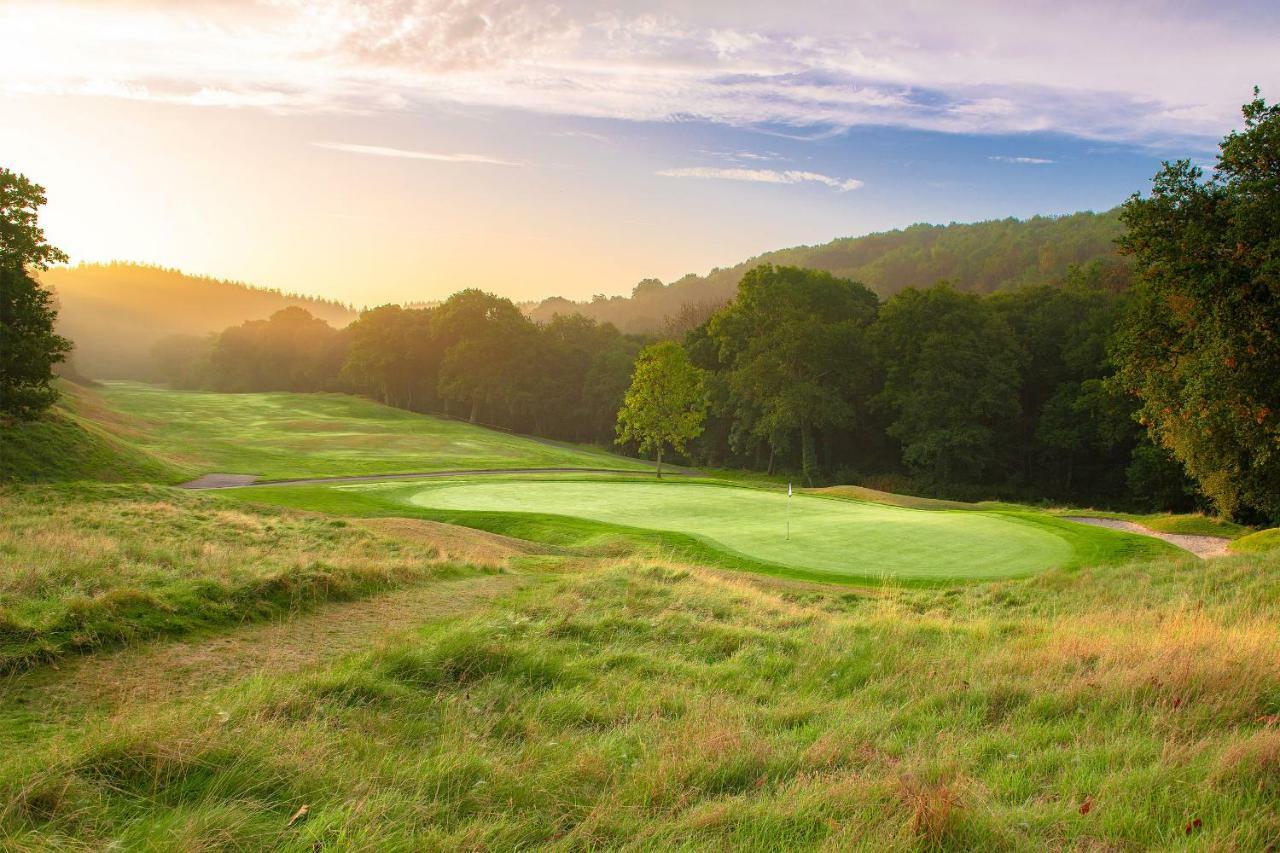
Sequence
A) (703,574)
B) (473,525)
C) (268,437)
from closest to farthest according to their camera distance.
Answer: (703,574), (473,525), (268,437)

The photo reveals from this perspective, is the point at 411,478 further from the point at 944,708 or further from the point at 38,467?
the point at 944,708

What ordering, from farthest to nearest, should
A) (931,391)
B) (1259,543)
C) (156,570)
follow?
(931,391) → (1259,543) → (156,570)

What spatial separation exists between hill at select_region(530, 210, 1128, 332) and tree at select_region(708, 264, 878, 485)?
8.15 meters

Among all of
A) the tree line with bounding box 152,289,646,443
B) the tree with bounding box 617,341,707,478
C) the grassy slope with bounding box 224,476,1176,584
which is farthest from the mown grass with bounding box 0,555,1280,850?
the tree line with bounding box 152,289,646,443

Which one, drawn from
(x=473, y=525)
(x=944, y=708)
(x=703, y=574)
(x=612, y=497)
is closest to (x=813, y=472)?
(x=612, y=497)

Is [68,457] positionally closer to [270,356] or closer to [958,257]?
[270,356]

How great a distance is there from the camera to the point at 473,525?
22.0m

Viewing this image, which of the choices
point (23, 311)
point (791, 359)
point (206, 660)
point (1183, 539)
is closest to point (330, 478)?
point (23, 311)

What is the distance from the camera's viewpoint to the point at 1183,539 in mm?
24078

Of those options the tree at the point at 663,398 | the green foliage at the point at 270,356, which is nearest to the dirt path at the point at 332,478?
the tree at the point at 663,398

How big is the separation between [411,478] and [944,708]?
3309cm

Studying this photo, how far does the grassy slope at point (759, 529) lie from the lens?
1612 centimetres

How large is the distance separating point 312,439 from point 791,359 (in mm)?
35250

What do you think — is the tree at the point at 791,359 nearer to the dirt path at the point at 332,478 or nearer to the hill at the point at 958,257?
the hill at the point at 958,257
